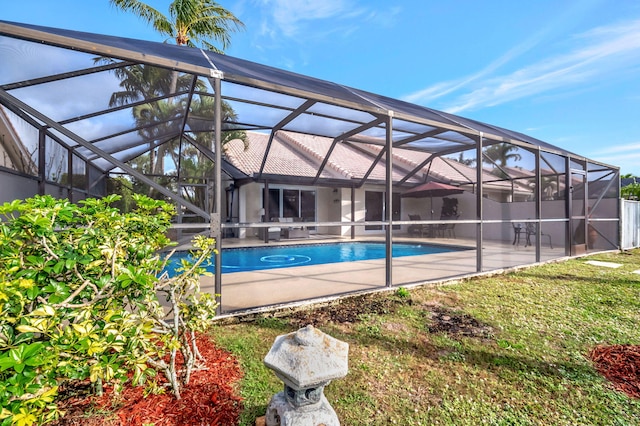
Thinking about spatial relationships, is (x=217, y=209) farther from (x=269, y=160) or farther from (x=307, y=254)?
(x=269, y=160)

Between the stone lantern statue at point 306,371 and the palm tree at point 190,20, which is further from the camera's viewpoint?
the palm tree at point 190,20

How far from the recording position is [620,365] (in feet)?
9.78

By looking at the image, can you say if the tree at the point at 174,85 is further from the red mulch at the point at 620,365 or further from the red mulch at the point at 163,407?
the red mulch at the point at 620,365

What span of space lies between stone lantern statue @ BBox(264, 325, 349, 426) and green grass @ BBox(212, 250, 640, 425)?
1.89ft

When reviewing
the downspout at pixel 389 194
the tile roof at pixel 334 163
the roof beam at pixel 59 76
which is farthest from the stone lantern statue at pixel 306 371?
the tile roof at pixel 334 163

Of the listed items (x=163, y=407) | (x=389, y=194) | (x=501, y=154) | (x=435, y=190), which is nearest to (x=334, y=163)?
(x=435, y=190)

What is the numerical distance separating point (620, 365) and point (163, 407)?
4210 mm

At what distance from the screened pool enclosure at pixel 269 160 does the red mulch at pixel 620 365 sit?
281 centimetres

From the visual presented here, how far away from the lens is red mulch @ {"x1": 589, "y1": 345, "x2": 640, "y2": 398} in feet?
8.86

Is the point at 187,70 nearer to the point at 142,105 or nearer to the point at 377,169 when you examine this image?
the point at 142,105

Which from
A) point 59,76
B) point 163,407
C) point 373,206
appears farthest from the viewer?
point 373,206

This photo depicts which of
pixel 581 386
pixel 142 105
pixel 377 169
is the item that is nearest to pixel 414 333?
pixel 581 386

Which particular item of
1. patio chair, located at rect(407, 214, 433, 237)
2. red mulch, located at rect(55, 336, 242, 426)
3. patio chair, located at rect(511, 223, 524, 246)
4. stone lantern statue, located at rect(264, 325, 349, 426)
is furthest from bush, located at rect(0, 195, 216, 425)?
patio chair, located at rect(407, 214, 433, 237)

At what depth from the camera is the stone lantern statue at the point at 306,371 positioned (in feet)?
5.23
